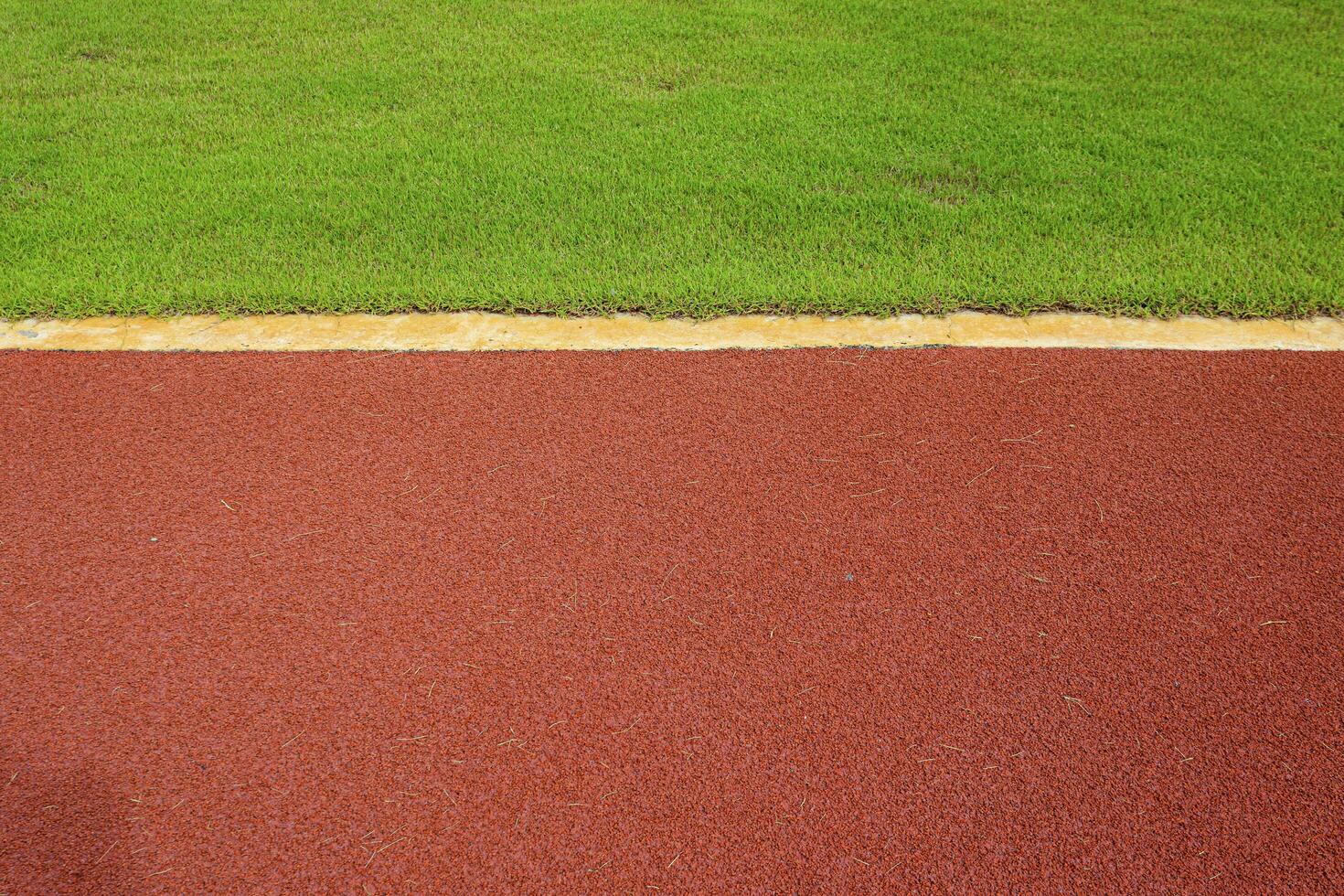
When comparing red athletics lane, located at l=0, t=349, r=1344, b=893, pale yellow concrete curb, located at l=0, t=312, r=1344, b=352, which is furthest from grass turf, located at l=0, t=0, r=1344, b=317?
red athletics lane, located at l=0, t=349, r=1344, b=893

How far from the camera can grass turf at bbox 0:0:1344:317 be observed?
509cm

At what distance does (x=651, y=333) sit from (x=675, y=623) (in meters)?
1.96

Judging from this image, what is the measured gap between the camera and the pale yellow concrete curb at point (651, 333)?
465 centimetres

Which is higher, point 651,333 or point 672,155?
point 672,155

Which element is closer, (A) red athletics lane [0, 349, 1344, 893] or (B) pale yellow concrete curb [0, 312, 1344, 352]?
(A) red athletics lane [0, 349, 1344, 893]

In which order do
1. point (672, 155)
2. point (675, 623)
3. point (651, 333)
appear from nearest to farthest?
point (675, 623), point (651, 333), point (672, 155)

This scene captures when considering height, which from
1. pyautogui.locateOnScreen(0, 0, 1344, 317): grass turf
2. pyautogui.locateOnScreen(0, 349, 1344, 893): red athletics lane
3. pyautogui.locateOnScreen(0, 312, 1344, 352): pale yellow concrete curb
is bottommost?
pyautogui.locateOnScreen(0, 349, 1344, 893): red athletics lane

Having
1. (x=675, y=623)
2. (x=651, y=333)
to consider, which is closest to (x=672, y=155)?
(x=651, y=333)

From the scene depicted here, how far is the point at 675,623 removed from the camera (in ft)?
10.7

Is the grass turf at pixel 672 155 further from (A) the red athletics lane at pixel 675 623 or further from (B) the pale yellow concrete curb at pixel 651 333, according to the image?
(A) the red athletics lane at pixel 675 623

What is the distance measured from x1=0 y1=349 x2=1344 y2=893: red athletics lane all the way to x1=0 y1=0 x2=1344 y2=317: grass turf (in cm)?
70

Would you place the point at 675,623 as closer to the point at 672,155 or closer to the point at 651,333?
the point at 651,333

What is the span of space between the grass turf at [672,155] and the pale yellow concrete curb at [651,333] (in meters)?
0.12

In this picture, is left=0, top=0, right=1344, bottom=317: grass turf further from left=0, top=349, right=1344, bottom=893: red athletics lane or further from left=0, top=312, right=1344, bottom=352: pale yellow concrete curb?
left=0, top=349, right=1344, bottom=893: red athletics lane
